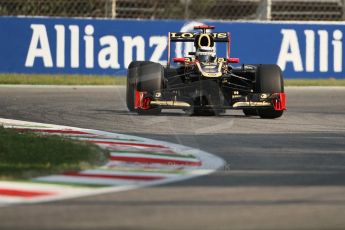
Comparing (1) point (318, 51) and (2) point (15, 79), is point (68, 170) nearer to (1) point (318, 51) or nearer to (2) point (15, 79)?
(2) point (15, 79)

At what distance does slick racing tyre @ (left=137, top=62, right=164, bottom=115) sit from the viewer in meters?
14.8

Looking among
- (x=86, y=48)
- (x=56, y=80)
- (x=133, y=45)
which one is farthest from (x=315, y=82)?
(x=56, y=80)

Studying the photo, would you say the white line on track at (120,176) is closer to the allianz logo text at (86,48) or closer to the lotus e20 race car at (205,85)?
the lotus e20 race car at (205,85)

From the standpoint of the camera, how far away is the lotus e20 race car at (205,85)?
1479 cm

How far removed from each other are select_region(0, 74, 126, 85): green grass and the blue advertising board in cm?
15

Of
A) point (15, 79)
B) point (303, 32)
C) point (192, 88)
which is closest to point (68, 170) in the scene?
point (192, 88)

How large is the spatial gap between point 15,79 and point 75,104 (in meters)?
5.48

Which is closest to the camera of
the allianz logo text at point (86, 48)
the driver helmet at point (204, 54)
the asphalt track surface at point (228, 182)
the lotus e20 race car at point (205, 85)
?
the asphalt track surface at point (228, 182)

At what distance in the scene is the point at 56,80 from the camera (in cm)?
2295

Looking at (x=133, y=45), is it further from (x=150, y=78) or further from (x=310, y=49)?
(x=150, y=78)

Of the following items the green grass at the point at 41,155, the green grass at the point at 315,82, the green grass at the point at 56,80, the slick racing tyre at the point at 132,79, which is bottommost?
the green grass at the point at 41,155

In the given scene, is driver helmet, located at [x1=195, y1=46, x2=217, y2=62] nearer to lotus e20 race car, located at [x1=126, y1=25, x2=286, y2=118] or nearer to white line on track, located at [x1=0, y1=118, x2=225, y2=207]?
lotus e20 race car, located at [x1=126, y1=25, x2=286, y2=118]

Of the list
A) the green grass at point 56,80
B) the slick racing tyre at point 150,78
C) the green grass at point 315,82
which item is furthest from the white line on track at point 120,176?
the green grass at point 315,82

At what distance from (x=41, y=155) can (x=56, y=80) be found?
521 inches
